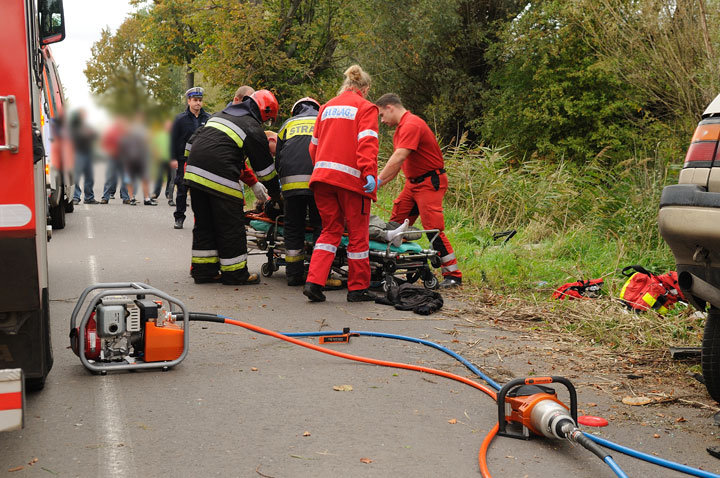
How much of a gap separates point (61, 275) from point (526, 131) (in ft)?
80.7

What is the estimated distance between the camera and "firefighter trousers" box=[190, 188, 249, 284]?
8000 mm

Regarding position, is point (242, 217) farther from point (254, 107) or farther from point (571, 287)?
point (571, 287)

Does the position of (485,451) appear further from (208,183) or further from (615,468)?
(208,183)

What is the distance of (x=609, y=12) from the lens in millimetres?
15141

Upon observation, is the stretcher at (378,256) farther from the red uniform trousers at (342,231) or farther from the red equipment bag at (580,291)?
the red equipment bag at (580,291)

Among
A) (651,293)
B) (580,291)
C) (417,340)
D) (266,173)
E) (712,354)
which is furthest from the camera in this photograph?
(266,173)

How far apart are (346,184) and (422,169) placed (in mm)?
1574

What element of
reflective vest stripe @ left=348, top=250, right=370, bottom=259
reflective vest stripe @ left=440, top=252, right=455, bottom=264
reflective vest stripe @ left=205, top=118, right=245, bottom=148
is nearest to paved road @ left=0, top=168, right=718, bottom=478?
reflective vest stripe @ left=348, top=250, right=370, bottom=259

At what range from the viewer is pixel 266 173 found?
26.9ft

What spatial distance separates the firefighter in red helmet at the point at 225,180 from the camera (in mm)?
7934

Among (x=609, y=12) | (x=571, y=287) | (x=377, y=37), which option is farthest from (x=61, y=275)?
(x=377, y=37)

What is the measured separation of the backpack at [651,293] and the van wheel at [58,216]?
9.09 m

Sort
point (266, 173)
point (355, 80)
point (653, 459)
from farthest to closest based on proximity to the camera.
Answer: point (266, 173) → point (355, 80) → point (653, 459)

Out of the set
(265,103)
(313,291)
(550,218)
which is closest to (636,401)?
(313,291)
